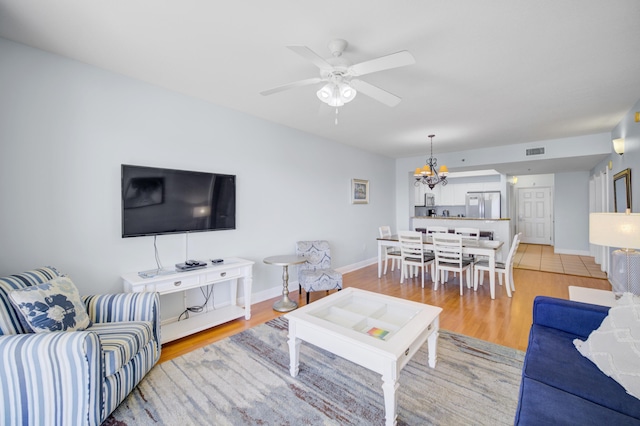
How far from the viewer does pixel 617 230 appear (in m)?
1.96

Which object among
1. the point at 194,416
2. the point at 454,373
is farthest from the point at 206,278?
the point at 454,373

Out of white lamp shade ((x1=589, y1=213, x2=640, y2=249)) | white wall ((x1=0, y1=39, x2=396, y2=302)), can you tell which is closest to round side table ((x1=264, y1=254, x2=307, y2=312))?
white wall ((x1=0, y1=39, x2=396, y2=302))

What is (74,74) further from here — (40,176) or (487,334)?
(487,334)

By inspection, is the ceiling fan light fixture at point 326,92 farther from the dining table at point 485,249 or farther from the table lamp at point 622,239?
the dining table at point 485,249

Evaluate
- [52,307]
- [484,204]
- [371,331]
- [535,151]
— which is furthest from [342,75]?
[484,204]

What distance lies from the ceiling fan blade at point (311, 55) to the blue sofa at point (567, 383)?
212 centimetres

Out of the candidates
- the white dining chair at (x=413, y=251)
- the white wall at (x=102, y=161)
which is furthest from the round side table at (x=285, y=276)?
the white dining chair at (x=413, y=251)

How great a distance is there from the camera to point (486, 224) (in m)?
5.82

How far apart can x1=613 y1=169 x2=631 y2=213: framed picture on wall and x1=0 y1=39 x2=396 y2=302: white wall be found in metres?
4.37

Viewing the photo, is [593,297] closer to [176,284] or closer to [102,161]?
[176,284]

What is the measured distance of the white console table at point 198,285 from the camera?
246 cm

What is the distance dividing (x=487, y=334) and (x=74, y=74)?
457 cm

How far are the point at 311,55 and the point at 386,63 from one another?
19.3 inches

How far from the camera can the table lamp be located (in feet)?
6.20
